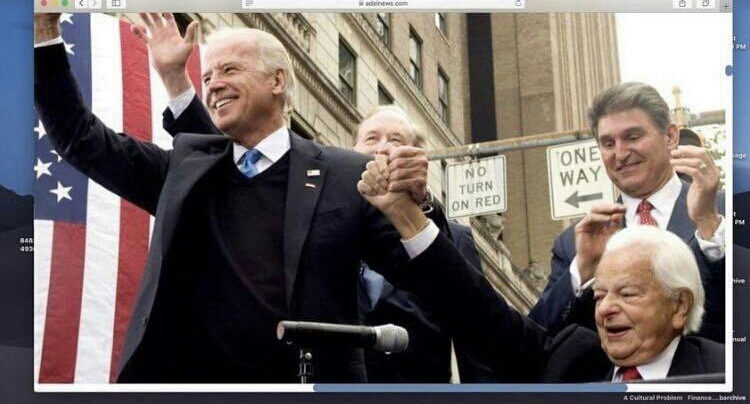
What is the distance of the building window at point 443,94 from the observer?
278 inches

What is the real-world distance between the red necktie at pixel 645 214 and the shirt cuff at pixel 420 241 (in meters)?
0.83

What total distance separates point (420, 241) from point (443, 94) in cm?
75

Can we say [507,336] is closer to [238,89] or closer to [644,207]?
[644,207]

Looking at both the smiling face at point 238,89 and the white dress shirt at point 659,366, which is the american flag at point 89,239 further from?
the white dress shirt at point 659,366

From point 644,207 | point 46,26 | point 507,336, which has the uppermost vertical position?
point 46,26

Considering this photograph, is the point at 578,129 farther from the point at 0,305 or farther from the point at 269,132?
the point at 0,305

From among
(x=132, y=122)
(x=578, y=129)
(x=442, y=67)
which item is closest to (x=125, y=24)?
(x=132, y=122)

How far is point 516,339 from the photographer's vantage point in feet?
22.3

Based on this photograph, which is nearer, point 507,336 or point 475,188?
point 507,336

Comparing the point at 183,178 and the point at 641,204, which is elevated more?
the point at 183,178

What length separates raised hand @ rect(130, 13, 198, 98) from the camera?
6.98 meters

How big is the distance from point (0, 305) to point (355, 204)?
4.77 feet

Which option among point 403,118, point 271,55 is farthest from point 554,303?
point 271,55

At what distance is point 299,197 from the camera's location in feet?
22.2
